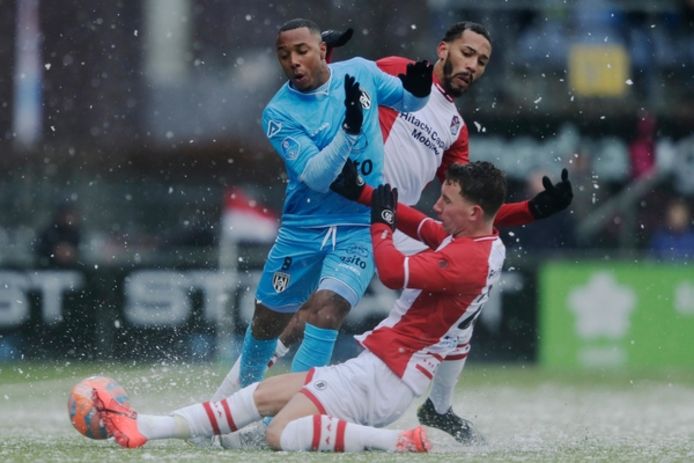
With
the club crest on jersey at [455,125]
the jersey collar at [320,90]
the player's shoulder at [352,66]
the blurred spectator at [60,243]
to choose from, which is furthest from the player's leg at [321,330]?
the blurred spectator at [60,243]

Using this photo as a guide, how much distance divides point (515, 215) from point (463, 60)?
2.93 feet

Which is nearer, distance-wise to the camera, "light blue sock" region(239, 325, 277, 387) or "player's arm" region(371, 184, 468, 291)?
"player's arm" region(371, 184, 468, 291)

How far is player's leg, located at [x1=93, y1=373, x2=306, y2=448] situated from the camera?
641 centimetres

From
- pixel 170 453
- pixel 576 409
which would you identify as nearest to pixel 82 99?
pixel 576 409

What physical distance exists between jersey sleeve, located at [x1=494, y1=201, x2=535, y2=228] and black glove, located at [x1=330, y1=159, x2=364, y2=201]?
850 millimetres

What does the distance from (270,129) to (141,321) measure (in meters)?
6.34

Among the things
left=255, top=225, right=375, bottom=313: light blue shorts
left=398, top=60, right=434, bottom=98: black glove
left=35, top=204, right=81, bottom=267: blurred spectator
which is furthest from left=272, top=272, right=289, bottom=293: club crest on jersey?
left=35, top=204, right=81, bottom=267: blurred spectator

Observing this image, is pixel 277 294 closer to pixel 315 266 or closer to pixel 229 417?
pixel 315 266

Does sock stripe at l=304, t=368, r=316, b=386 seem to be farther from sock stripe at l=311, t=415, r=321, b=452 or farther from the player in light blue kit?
the player in light blue kit

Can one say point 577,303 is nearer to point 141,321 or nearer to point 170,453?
point 141,321

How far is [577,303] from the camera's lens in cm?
1424

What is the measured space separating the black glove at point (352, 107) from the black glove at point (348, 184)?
0.28 m

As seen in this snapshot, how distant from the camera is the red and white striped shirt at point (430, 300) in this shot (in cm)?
645

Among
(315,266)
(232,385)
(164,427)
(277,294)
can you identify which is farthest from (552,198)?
(164,427)
